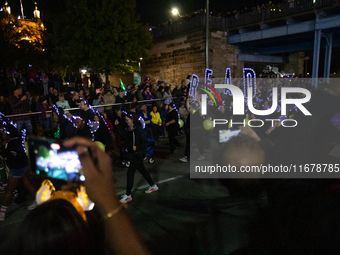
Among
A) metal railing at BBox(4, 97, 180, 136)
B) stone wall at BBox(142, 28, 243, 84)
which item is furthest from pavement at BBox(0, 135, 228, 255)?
stone wall at BBox(142, 28, 243, 84)

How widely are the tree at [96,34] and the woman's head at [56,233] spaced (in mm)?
13519

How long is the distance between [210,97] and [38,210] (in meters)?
10.3

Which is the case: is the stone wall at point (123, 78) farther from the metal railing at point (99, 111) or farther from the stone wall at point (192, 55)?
the metal railing at point (99, 111)

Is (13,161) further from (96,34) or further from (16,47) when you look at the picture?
(16,47)

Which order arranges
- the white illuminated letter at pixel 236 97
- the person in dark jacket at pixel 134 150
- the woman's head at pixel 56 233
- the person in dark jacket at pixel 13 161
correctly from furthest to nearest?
the white illuminated letter at pixel 236 97, the person in dark jacket at pixel 134 150, the person in dark jacket at pixel 13 161, the woman's head at pixel 56 233

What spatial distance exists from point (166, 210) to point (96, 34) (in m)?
11.6

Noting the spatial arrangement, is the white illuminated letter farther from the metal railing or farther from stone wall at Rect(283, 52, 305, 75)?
stone wall at Rect(283, 52, 305, 75)

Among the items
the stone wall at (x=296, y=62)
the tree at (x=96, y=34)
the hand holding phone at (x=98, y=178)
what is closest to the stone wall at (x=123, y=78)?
the tree at (x=96, y=34)

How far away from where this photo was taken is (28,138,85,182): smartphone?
1740 millimetres

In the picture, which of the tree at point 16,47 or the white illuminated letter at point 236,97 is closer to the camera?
the white illuminated letter at point 236,97

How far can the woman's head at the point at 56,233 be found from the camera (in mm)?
1363

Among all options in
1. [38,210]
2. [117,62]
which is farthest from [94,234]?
[117,62]

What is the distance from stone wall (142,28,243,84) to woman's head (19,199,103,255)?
685 inches

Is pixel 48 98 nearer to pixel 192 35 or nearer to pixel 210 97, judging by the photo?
pixel 210 97
